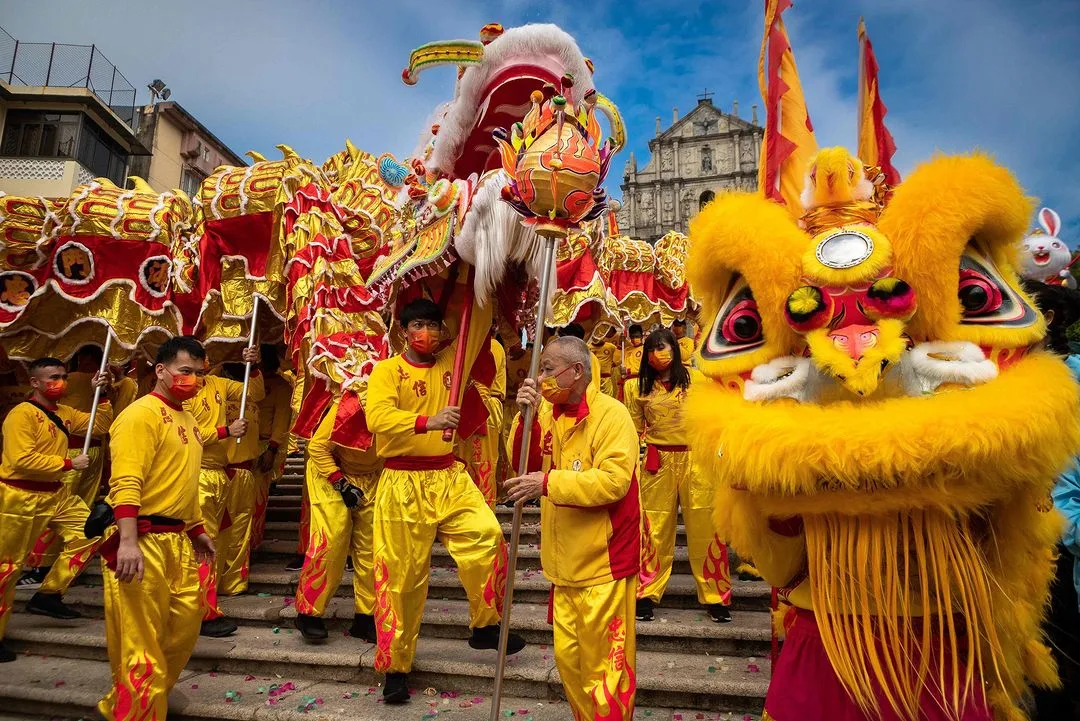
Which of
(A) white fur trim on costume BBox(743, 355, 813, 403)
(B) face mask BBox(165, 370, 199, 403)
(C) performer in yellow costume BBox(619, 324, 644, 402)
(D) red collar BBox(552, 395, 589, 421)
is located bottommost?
(A) white fur trim on costume BBox(743, 355, 813, 403)

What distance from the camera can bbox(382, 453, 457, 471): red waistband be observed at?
377 cm

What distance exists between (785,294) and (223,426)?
455 centimetres

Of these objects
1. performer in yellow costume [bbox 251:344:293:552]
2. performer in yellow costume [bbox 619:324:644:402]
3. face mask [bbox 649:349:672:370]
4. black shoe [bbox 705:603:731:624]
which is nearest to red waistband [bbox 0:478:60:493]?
performer in yellow costume [bbox 251:344:293:552]

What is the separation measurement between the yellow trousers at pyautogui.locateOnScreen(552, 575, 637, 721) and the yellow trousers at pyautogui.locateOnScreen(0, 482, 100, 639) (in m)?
3.46

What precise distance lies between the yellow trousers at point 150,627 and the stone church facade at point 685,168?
34.9 m

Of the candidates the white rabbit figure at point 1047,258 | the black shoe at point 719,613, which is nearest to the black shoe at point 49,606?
the black shoe at point 719,613

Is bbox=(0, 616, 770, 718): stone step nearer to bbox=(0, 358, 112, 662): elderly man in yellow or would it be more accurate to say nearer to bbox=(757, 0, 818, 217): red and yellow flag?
bbox=(0, 358, 112, 662): elderly man in yellow

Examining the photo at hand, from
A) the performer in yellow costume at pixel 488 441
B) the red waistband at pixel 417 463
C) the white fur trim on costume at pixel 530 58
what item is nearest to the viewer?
the white fur trim on costume at pixel 530 58

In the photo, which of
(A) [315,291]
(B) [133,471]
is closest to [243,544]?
(A) [315,291]

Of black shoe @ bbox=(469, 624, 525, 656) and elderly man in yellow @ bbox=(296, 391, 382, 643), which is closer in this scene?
black shoe @ bbox=(469, 624, 525, 656)

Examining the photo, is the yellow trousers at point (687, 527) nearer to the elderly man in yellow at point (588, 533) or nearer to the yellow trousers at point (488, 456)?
the yellow trousers at point (488, 456)

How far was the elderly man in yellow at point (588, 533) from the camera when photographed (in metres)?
2.65

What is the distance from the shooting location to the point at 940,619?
158 centimetres

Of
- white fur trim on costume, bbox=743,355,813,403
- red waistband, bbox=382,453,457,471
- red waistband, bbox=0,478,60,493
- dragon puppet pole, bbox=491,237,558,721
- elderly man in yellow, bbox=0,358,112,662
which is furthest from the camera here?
red waistband, bbox=0,478,60,493
